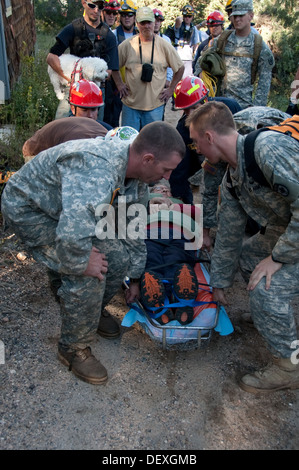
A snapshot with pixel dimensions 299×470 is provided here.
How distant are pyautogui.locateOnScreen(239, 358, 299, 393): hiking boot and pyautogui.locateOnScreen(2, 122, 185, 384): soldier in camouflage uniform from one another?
0.90 metres

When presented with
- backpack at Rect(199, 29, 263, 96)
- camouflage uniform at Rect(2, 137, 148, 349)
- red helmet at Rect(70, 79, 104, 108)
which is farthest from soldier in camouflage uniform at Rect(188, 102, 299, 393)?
backpack at Rect(199, 29, 263, 96)

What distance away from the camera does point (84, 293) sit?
254 centimetres

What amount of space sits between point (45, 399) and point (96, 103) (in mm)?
2693

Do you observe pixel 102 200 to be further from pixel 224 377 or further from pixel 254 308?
pixel 224 377

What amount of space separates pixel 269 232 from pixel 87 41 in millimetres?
3316

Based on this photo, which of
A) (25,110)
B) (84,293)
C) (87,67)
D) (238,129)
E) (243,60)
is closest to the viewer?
(84,293)

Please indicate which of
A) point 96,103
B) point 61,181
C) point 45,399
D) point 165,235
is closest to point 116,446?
point 45,399

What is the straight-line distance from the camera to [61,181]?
238 cm

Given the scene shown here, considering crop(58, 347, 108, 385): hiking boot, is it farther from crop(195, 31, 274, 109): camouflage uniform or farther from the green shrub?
crop(195, 31, 274, 109): camouflage uniform

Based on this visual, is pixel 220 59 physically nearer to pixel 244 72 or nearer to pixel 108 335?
pixel 244 72

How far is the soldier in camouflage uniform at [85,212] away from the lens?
2.25 m

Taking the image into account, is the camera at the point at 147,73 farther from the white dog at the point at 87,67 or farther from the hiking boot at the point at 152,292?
the hiking boot at the point at 152,292

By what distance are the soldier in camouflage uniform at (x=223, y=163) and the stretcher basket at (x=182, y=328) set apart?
3.11 ft

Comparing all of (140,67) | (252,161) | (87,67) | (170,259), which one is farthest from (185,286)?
(140,67)
